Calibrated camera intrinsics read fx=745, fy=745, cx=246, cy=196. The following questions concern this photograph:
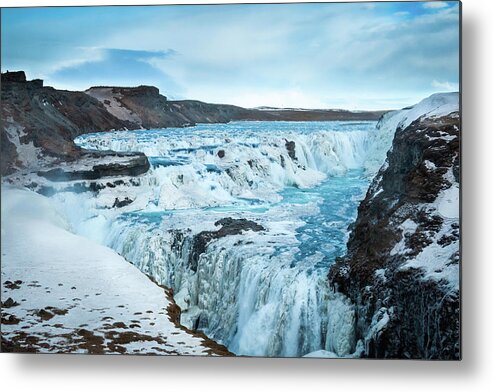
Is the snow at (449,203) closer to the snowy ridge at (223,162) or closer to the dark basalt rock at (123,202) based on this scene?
the snowy ridge at (223,162)

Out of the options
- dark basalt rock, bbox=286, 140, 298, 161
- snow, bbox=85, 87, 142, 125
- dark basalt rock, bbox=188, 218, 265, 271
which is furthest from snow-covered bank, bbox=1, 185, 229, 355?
dark basalt rock, bbox=286, 140, 298, 161

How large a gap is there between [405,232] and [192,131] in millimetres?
1196

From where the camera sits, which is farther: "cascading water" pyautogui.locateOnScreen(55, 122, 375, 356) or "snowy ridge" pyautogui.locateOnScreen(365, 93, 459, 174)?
"cascading water" pyautogui.locateOnScreen(55, 122, 375, 356)

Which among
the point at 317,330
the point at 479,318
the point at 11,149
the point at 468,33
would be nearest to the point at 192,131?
the point at 11,149

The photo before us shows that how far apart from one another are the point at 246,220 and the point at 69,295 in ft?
3.18

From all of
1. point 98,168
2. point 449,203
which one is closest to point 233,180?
point 98,168

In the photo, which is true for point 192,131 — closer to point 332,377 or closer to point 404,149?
point 404,149

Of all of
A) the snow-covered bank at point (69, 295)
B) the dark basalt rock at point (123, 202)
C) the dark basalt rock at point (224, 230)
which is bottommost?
the snow-covered bank at point (69, 295)

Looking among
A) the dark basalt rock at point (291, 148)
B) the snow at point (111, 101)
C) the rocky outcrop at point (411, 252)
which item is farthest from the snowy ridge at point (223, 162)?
the rocky outcrop at point (411, 252)

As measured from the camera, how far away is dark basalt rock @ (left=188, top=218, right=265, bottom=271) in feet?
12.4

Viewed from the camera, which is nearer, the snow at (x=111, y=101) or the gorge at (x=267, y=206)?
the gorge at (x=267, y=206)

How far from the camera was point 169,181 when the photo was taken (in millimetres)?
3891

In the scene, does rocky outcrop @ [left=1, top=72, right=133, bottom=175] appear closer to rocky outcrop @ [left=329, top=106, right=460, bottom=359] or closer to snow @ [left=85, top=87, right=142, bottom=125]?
snow @ [left=85, top=87, right=142, bottom=125]

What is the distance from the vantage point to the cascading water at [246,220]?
12.0 ft
